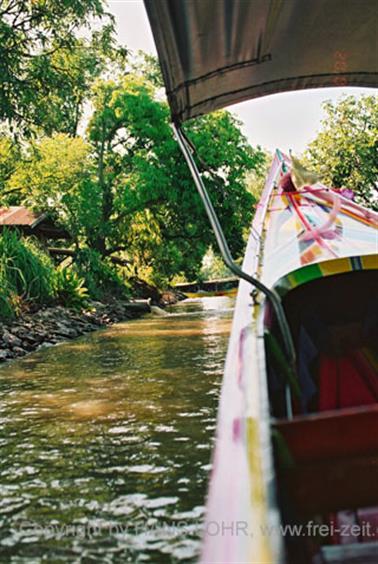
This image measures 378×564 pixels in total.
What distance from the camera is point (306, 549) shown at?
1.95m

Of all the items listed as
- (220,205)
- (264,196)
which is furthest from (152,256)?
(264,196)

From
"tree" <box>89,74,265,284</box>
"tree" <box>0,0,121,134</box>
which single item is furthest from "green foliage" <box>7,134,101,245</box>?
"tree" <box>0,0,121,134</box>

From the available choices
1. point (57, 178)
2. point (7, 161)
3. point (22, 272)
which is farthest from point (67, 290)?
point (7, 161)

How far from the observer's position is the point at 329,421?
1.72m

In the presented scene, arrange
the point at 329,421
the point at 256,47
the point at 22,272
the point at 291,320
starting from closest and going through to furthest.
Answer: the point at 329,421 → the point at 291,320 → the point at 256,47 → the point at 22,272

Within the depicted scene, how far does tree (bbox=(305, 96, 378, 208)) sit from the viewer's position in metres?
28.1

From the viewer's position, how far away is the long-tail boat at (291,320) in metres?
1.45

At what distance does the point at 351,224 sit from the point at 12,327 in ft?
24.4

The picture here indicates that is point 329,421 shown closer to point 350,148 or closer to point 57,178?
point 57,178

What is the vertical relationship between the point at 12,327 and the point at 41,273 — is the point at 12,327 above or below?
below

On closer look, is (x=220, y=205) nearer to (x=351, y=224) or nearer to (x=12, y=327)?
(x=12, y=327)

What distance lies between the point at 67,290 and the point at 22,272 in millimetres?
2575

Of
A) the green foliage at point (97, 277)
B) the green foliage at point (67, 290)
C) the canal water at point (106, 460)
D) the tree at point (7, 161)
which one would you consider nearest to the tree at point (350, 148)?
the green foliage at point (97, 277)

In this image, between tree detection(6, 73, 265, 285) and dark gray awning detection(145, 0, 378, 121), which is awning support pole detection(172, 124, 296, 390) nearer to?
dark gray awning detection(145, 0, 378, 121)
